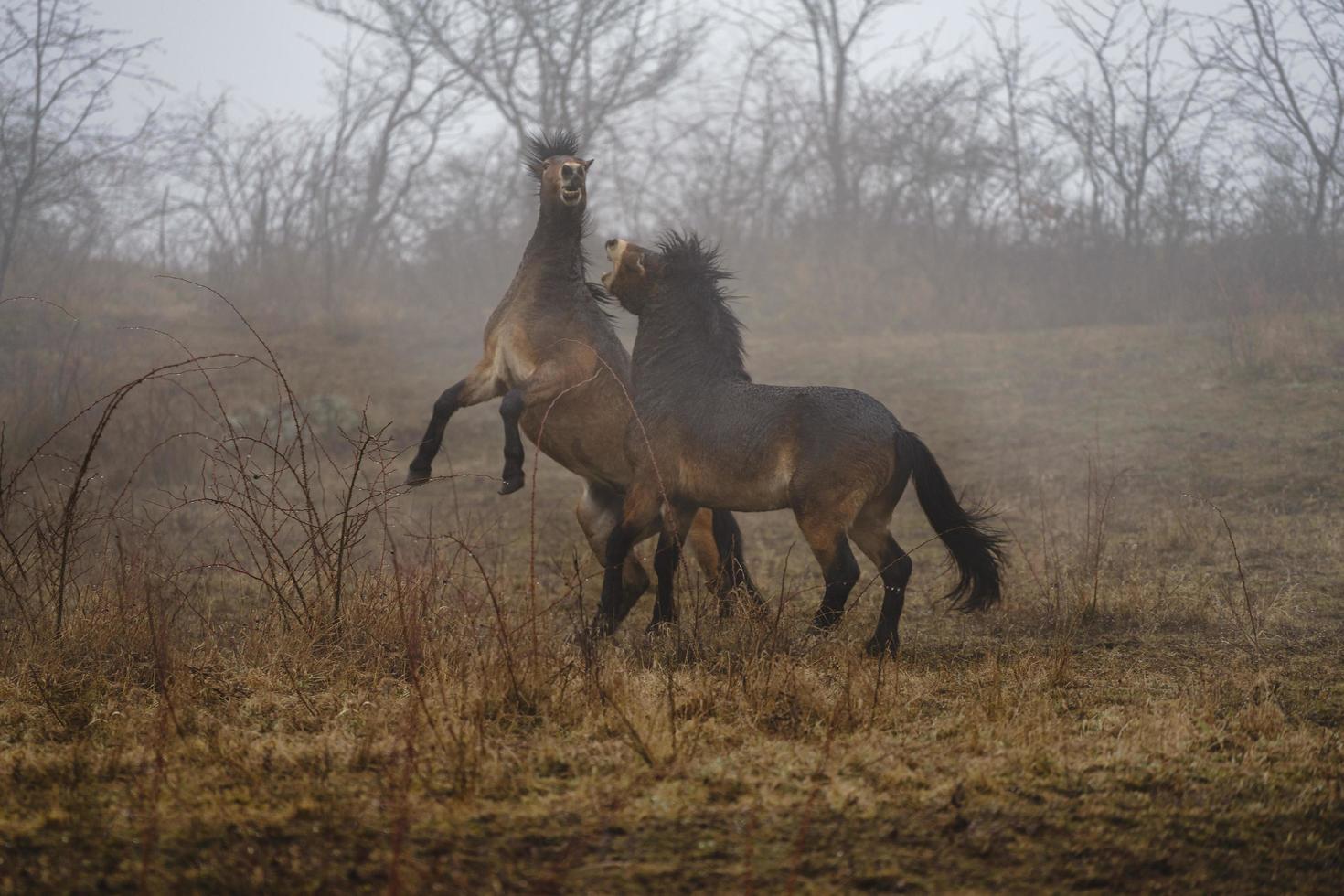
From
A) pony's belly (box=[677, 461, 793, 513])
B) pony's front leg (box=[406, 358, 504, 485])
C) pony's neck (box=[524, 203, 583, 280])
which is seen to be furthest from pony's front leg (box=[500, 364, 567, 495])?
pony's belly (box=[677, 461, 793, 513])

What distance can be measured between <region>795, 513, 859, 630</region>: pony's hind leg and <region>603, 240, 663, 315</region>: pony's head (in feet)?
5.09

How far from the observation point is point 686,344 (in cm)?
577

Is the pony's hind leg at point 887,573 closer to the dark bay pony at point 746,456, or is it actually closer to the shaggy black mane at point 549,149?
the dark bay pony at point 746,456

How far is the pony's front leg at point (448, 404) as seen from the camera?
5980mm

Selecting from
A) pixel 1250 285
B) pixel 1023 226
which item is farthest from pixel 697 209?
pixel 1250 285

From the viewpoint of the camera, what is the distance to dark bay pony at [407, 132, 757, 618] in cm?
617

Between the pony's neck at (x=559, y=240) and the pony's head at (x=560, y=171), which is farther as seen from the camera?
the pony's neck at (x=559, y=240)

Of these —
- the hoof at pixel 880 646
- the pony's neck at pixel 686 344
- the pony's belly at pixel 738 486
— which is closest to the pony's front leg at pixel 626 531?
the pony's belly at pixel 738 486

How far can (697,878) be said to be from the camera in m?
2.74

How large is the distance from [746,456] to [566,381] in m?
1.37

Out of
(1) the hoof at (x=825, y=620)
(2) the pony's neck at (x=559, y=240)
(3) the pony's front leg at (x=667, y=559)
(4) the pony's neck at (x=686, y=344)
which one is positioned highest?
(2) the pony's neck at (x=559, y=240)

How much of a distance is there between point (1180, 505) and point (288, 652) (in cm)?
688

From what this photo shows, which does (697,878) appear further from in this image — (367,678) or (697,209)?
(697,209)

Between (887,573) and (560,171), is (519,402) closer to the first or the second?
(560,171)
